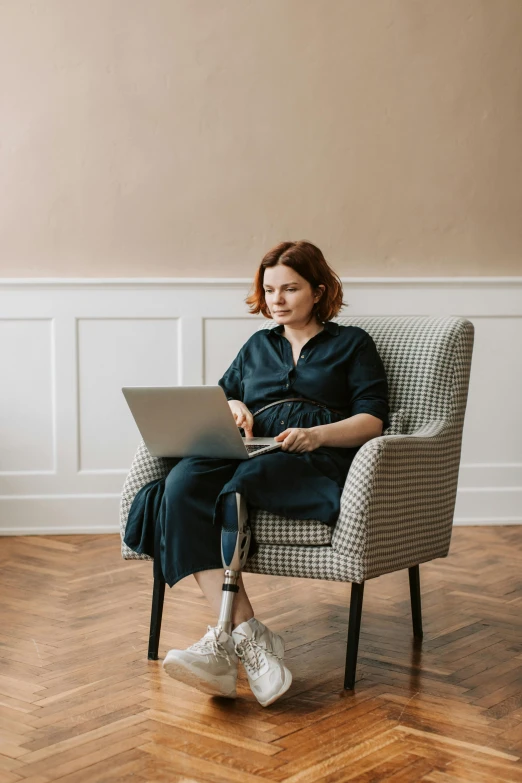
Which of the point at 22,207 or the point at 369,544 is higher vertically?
the point at 22,207

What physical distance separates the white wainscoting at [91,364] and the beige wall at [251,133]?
3.4 inches

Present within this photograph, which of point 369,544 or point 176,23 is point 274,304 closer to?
point 369,544

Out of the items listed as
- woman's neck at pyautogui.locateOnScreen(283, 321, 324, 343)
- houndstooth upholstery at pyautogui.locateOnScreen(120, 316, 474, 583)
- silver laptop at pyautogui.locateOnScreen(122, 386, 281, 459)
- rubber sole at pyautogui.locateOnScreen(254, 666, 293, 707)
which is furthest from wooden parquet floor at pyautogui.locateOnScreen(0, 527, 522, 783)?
woman's neck at pyautogui.locateOnScreen(283, 321, 324, 343)

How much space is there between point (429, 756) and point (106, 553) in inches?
73.8

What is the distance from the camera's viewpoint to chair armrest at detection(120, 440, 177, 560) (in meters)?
2.23

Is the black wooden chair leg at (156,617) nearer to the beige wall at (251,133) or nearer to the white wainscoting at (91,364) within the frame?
the white wainscoting at (91,364)

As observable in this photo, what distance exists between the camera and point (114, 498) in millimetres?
3721

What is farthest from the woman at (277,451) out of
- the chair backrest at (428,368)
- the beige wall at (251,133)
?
the beige wall at (251,133)

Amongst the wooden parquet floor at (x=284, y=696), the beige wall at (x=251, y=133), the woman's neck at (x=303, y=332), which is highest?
the beige wall at (x=251, y=133)

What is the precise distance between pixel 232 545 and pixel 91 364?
183cm

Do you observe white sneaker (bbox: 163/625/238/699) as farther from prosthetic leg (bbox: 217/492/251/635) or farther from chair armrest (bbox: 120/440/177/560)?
chair armrest (bbox: 120/440/177/560)

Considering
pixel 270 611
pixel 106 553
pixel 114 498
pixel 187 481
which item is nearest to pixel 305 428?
pixel 187 481

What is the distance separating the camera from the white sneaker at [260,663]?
1932 millimetres

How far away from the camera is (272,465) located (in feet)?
6.85
